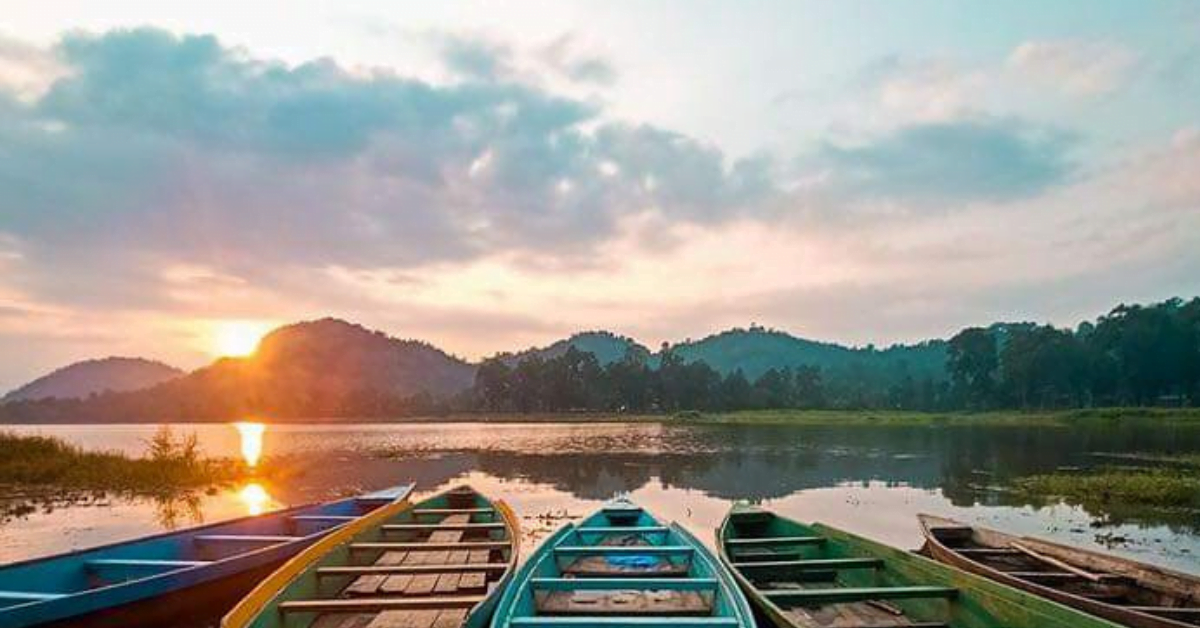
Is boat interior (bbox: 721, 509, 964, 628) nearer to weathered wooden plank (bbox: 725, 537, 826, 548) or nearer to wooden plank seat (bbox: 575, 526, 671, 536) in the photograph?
weathered wooden plank (bbox: 725, 537, 826, 548)

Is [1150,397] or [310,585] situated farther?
[1150,397]

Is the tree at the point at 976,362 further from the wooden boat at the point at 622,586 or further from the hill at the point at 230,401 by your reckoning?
the wooden boat at the point at 622,586

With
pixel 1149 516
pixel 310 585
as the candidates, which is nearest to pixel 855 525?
pixel 1149 516

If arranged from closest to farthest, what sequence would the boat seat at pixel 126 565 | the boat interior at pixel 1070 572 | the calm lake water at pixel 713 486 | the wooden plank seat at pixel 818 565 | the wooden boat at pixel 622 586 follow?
the wooden boat at pixel 622 586
the boat interior at pixel 1070 572
the wooden plank seat at pixel 818 565
the boat seat at pixel 126 565
the calm lake water at pixel 713 486

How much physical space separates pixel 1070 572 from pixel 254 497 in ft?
67.5

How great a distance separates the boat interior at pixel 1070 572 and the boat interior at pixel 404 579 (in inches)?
237

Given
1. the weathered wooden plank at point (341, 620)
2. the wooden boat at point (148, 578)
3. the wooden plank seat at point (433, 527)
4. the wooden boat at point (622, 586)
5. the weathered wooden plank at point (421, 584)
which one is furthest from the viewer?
the wooden plank seat at point (433, 527)

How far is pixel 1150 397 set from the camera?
83.1 m

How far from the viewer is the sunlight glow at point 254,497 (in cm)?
1957

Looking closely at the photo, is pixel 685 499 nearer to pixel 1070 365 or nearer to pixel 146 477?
pixel 146 477

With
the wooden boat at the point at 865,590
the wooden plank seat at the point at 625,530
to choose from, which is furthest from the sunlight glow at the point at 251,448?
the wooden boat at the point at 865,590

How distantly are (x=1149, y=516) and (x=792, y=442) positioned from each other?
29.1 metres

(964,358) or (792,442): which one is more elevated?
(964,358)

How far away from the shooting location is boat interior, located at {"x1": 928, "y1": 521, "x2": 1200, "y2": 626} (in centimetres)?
746
